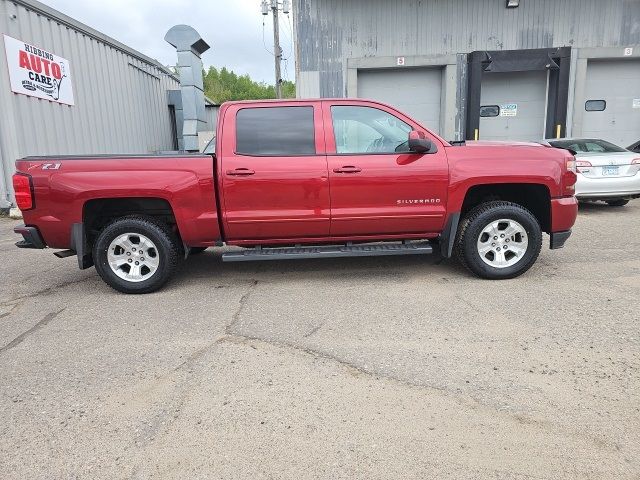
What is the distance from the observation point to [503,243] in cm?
494

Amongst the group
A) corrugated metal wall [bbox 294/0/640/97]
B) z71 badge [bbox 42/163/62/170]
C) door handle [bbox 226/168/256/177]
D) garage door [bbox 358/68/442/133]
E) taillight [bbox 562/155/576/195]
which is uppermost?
corrugated metal wall [bbox 294/0/640/97]

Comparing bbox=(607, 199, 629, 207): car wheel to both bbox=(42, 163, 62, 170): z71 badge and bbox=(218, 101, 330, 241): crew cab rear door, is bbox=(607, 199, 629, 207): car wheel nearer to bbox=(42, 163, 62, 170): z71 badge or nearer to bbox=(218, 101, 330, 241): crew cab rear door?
bbox=(218, 101, 330, 241): crew cab rear door

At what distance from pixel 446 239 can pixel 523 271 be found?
2.87ft

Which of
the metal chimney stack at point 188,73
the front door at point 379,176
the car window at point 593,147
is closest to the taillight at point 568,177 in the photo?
the front door at point 379,176

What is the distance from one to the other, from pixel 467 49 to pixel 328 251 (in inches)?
415

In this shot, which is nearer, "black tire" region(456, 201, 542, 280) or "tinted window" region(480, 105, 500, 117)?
"black tire" region(456, 201, 542, 280)

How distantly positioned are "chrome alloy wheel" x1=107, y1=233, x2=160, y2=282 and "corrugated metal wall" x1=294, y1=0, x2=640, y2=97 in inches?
373

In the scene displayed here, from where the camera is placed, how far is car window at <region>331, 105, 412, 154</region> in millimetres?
4836

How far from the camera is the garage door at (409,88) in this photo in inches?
529

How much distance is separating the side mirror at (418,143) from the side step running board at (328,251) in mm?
992

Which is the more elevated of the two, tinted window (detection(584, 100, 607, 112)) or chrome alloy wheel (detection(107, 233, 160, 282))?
tinted window (detection(584, 100, 607, 112))

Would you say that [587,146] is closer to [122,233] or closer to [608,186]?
[608,186]

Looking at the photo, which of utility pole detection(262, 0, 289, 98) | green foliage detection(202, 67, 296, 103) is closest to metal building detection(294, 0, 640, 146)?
utility pole detection(262, 0, 289, 98)

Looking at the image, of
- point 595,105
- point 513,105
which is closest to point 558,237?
point 513,105
